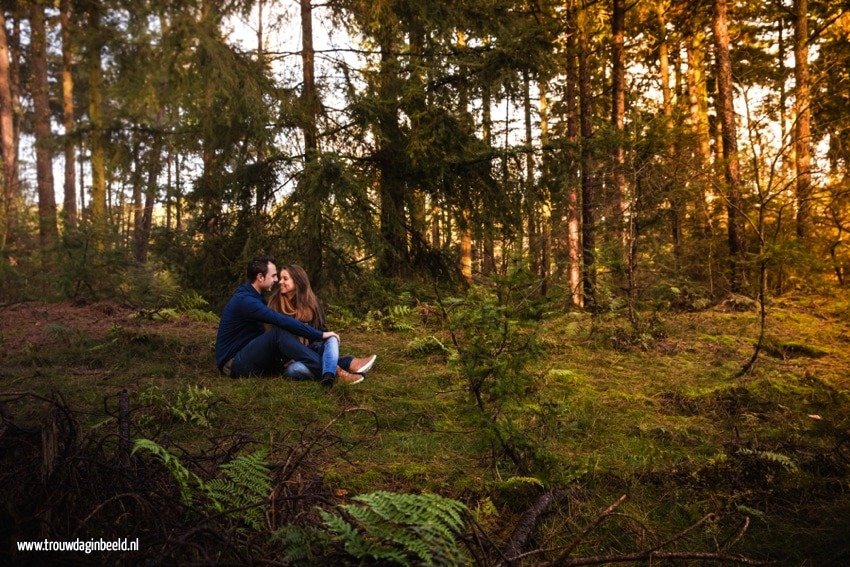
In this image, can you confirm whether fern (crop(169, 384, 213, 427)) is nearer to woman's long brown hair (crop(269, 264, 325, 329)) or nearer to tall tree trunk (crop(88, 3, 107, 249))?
woman's long brown hair (crop(269, 264, 325, 329))

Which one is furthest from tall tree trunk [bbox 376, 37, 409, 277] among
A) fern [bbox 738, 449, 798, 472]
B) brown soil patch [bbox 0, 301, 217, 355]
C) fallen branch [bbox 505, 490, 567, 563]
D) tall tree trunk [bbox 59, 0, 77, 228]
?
fallen branch [bbox 505, 490, 567, 563]

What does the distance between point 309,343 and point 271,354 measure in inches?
18.2

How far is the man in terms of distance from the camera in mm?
5699

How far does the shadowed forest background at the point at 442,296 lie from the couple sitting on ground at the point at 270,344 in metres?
0.36

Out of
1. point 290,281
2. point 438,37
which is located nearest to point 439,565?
point 290,281

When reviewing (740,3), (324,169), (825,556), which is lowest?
(825,556)

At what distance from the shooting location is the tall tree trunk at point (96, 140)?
10.9m

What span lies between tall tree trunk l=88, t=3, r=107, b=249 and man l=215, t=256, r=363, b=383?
722cm

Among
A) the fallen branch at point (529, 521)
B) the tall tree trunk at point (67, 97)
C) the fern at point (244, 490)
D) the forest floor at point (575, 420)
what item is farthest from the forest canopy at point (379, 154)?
the fern at point (244, 490)

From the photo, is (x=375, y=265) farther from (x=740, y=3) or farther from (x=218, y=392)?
(x=740, y=3)

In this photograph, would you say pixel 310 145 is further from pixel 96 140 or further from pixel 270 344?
pixel 270 344

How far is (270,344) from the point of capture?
573cm

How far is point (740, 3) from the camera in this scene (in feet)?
52.2

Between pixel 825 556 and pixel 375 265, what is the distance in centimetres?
832
